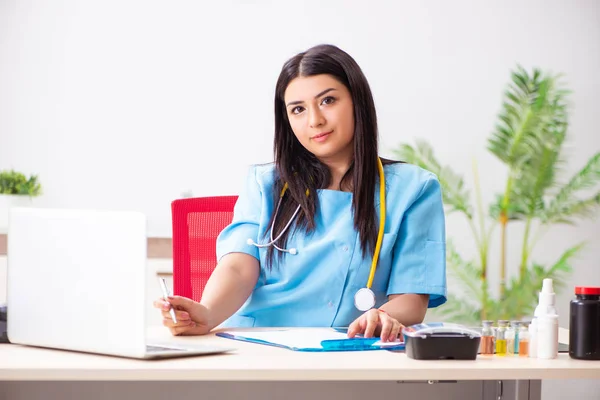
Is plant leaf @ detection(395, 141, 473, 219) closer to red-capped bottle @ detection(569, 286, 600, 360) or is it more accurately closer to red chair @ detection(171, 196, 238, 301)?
red chair @ detection(171, 196, 238, 301)

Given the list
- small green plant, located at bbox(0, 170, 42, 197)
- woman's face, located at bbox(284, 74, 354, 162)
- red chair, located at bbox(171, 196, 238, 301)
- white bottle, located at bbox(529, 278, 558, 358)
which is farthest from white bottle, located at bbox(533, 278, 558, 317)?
small green plant, located at bbox(0, 170, 42, 197)

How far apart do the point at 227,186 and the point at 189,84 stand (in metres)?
0.70

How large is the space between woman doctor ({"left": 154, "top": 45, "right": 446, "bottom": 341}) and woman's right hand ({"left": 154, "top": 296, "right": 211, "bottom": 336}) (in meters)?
0.17

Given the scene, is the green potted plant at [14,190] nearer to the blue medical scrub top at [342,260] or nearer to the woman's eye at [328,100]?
the blue medical scrub top at [342,260]

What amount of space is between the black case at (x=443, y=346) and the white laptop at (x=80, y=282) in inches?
11.8

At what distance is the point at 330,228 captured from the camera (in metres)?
1.90

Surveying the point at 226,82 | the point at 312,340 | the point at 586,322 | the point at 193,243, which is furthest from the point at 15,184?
the point at 586,322

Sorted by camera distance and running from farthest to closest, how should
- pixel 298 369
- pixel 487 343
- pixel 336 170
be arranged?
pixel 336 170 < pixel 487 343 < pixel 298 369

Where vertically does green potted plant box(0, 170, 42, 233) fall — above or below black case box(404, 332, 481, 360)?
above

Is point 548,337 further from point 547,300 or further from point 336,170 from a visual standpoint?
point 336,170

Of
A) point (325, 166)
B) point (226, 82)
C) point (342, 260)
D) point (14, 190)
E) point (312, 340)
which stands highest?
point (226, 82)

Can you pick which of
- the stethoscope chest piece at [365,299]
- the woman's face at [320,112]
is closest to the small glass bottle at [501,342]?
the stethoscope chest piece at [365,299]

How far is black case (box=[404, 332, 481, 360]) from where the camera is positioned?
1234mm

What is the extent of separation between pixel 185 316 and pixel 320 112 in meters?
0.61
